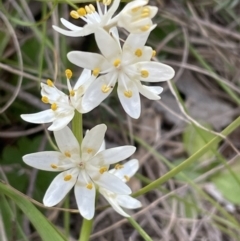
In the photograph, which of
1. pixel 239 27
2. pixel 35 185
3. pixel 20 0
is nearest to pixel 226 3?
pixel 239 27

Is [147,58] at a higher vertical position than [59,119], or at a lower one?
higher

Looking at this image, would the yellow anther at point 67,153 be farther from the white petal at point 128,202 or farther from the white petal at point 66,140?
the white petal at point 128,202

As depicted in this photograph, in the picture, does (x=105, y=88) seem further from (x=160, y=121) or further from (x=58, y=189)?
(x=160, y=121)

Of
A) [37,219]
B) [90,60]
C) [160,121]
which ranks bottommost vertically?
[160,121]

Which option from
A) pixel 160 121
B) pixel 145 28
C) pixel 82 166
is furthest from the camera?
pixel 160 121

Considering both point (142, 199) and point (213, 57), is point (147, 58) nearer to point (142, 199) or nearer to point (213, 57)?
point (142, 199)

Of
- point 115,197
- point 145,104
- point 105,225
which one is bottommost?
point 105,225

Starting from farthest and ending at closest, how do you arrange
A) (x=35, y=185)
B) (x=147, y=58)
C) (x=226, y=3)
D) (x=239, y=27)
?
(x=239, y=27)
(x=226, y=3)
(x=35, y=185)
(x=147, y=58)

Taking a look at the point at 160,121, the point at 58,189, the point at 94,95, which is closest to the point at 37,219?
the point at 58,189
